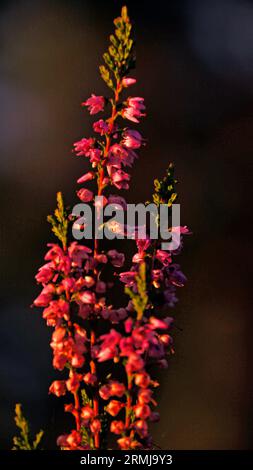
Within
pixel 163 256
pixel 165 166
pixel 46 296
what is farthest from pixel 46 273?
pixel 165 166

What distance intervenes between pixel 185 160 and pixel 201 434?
778mm

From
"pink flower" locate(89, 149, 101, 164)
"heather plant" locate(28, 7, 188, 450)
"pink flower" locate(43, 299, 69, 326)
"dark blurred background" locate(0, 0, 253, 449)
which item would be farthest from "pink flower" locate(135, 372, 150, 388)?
"dark blurred background" locate(0, 0, 253, 449)

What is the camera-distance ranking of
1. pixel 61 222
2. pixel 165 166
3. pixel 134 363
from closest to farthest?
pixel 134 363, pixel 61 222, pixel 165 166

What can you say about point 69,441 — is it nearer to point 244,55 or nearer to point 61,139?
point 61,139

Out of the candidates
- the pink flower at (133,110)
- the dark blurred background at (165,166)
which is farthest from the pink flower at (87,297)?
the dark blurred background at (165,166)

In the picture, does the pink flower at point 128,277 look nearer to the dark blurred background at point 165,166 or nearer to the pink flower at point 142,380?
the pink flower at point 142,380

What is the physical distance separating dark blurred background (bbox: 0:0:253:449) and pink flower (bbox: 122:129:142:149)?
0.94 m

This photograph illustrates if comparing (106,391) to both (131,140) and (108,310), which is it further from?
(131,140)

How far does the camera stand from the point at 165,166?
169cm

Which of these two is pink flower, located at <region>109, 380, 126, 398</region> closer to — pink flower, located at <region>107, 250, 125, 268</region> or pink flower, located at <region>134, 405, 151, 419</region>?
pink flower, located at <region>134, 405, 151, 419</region>

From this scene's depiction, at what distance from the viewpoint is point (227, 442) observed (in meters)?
1.63

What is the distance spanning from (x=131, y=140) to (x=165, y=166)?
102cm

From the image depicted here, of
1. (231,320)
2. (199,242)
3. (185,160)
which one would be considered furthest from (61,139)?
(231,320)
